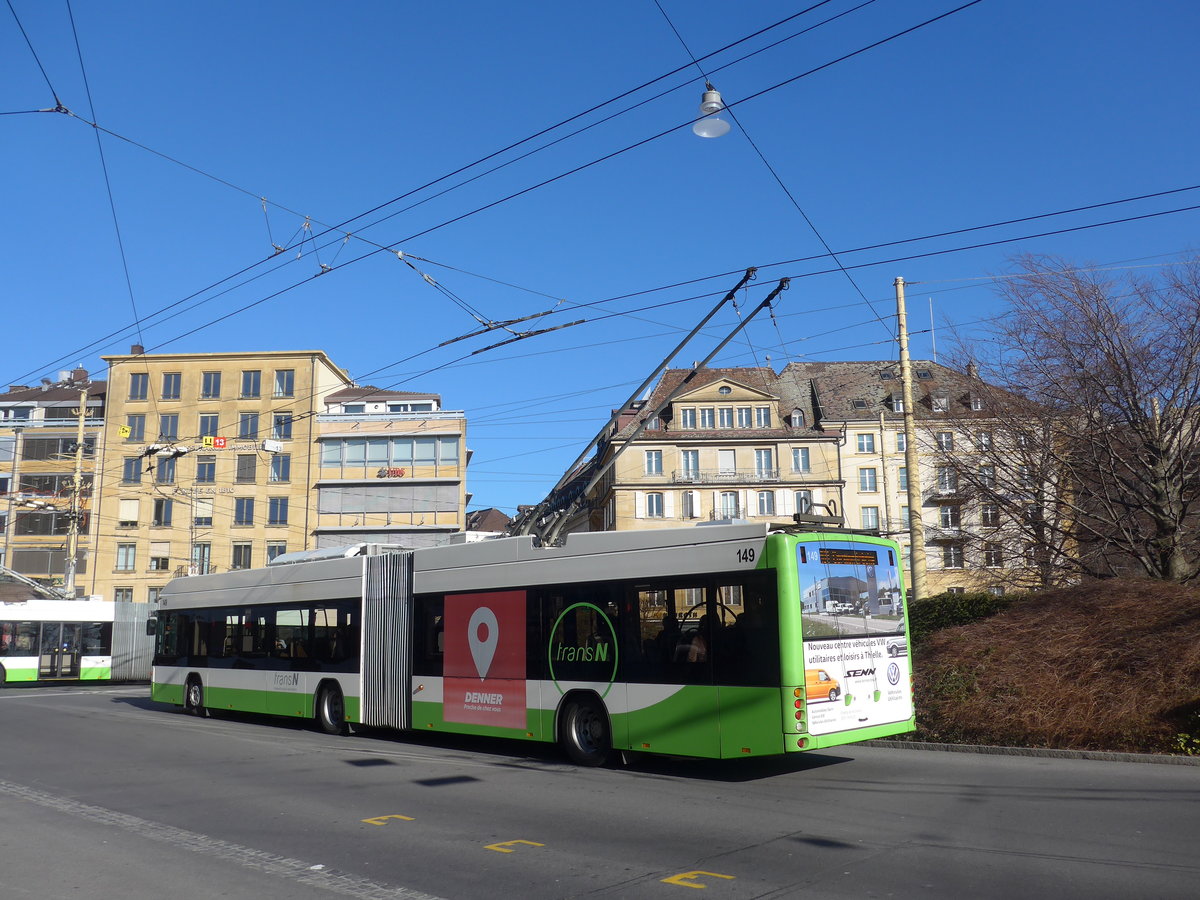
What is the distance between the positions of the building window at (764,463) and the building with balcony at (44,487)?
41.1m

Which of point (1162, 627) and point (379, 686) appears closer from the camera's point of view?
point (1162, 627)

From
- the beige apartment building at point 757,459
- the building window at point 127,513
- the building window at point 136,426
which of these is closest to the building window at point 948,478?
the beige apartment building at point 757,459

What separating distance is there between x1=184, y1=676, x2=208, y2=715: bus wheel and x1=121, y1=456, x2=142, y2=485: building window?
44.9m

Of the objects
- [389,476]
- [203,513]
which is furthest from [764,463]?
[203,513]

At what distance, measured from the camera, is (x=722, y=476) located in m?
64.4

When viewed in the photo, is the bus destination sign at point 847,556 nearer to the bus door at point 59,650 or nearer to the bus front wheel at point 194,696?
the bus front wheel at point 194,696

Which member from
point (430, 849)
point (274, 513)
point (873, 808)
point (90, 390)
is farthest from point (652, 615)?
point (90, 390)

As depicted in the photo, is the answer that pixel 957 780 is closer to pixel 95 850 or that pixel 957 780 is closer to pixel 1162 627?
pixel 1162 627

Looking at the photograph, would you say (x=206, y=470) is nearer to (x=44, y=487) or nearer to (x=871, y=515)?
(x=44, y=487)

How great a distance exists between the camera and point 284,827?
30.0 feet

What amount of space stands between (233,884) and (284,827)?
220 centimetres

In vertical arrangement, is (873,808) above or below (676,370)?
below

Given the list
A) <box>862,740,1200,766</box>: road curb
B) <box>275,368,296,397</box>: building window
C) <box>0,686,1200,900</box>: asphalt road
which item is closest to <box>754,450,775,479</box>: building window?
<box>275,368,296,397</box>: building window

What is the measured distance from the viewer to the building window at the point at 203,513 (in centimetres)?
6228
